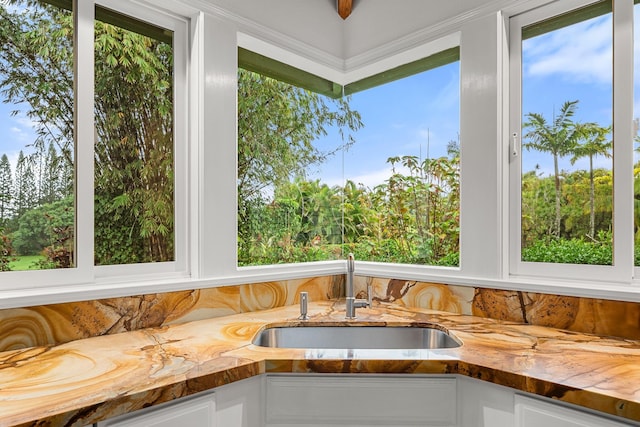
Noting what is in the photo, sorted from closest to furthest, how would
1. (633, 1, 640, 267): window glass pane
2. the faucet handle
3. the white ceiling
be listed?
1. (633, 1, 640, 267): window glass pane
2. the faucet handle
3. the white ceiling

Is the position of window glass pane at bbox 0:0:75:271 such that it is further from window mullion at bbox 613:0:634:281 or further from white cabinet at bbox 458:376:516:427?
window mullion at bbox 613:0:634:281

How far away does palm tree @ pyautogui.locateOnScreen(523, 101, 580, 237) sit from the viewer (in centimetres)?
168

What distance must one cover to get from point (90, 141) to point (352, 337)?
1.35 m

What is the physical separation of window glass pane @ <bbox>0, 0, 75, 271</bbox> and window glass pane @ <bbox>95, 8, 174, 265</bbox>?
0.11 m

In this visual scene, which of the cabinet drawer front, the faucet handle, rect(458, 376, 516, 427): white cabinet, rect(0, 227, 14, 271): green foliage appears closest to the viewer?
rect(458, 376, 516, 427): white cabinet

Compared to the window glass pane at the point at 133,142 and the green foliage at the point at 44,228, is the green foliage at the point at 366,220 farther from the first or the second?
the green foliage at the point at 44,228

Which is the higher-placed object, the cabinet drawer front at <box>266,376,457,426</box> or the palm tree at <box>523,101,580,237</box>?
the palm tree at <box>523,101,580,237</box>

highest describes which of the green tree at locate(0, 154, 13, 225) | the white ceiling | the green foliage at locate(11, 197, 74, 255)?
the white ceiling

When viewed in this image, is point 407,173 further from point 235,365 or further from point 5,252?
point 5,252

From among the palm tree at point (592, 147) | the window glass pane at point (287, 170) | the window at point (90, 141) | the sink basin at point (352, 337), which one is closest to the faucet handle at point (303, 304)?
the sink basin at point (352, 337)

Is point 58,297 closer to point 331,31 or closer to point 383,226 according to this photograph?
point 383,226

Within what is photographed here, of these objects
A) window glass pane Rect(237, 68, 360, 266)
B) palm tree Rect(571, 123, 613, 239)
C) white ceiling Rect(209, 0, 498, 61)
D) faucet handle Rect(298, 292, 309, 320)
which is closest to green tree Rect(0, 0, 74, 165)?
white ceiling Rect(209, 0, 498, 61)

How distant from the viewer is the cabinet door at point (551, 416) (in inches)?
39.8

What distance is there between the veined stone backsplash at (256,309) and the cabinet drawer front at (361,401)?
61cm
